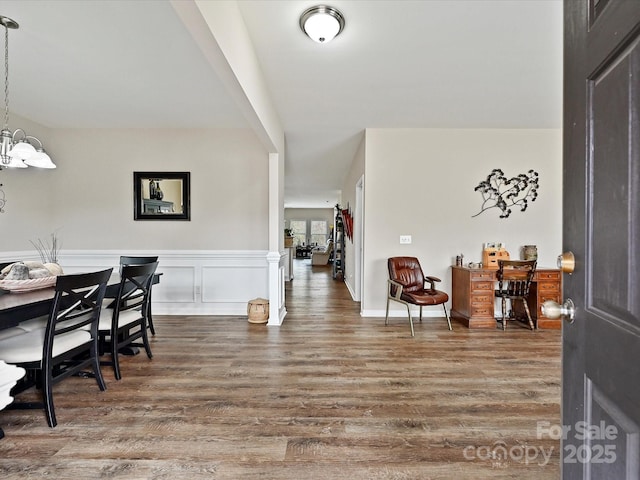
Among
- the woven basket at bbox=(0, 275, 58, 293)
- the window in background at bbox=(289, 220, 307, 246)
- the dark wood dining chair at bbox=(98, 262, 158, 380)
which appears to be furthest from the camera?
the window in background at bbox=(289, 220, 307, 246)

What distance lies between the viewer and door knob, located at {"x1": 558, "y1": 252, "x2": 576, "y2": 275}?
0.72 m

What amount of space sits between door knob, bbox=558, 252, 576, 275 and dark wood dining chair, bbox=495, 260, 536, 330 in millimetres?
3309

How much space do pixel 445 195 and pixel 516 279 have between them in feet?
4.56

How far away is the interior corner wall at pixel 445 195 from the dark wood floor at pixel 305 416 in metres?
1.45

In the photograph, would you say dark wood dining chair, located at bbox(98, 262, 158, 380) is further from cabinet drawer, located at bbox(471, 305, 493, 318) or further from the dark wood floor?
cabinet drawer, located at bbox(471, 305, 493, 318)

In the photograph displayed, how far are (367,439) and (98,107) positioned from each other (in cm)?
433

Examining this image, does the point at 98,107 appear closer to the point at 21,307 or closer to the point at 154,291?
the point at 154,291

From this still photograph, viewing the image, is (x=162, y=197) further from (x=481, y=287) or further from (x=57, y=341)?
(x=481, y=287)

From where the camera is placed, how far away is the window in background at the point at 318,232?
15.5 metres

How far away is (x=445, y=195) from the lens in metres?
4.17

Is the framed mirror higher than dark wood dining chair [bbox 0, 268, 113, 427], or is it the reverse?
the framed mirror

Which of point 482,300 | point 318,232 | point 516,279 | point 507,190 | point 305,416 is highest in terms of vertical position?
point 507,190

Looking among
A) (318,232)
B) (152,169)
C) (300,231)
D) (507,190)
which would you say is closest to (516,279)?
(507,190)

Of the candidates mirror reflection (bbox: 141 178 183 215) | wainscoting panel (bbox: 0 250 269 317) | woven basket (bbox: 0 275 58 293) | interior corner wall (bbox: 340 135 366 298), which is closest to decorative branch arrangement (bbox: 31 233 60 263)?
wainscoting panel (bbox: 0 250 269 317)
